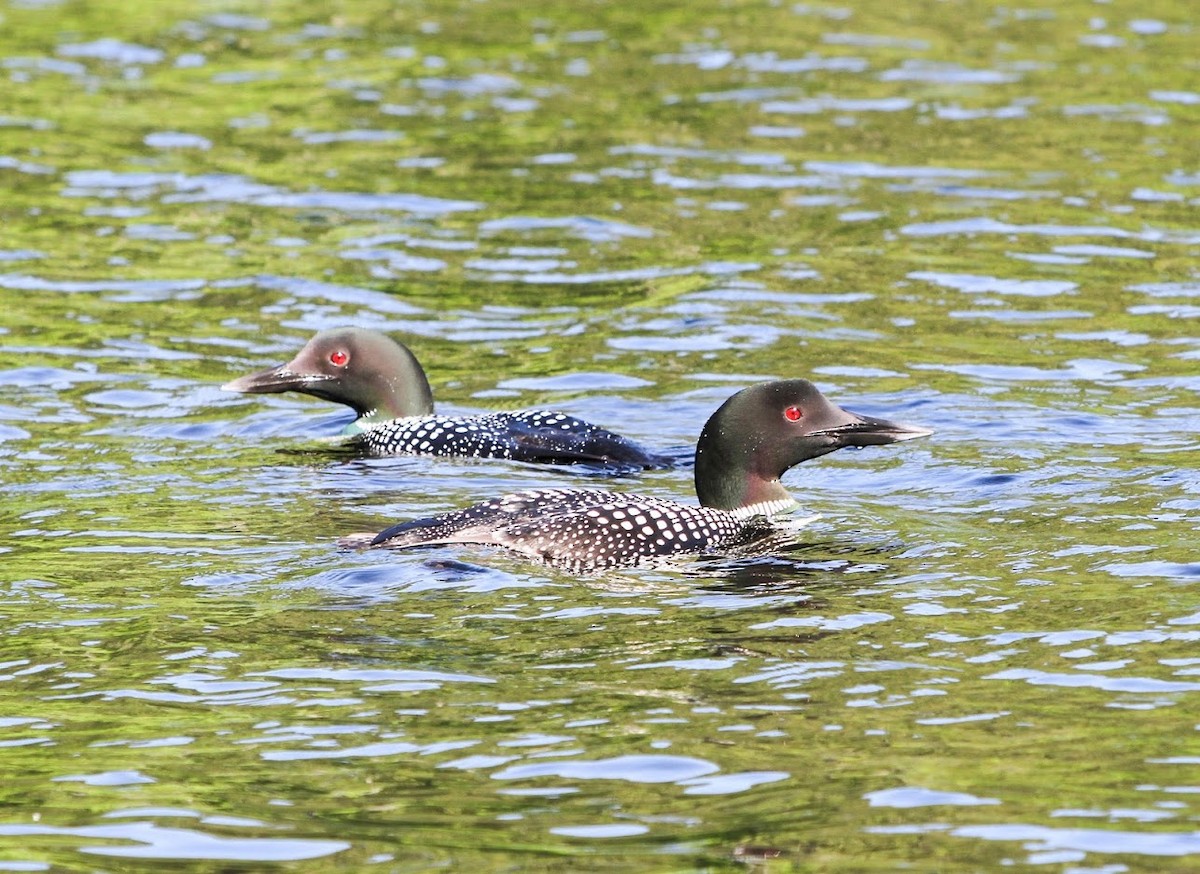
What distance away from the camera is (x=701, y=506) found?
829 centimetres

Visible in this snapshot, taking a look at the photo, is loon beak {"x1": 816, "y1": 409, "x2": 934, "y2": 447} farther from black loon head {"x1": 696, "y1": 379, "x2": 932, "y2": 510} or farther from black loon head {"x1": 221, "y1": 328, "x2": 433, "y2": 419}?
black loon head {"x1": 221, "y1": 328, "x2": 433, "y2": 419}

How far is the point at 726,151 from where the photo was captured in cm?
1498

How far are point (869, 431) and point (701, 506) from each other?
0.73 meters

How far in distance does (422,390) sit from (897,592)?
3.92 m

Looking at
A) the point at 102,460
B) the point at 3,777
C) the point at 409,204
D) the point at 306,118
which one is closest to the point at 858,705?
the point at 3,777

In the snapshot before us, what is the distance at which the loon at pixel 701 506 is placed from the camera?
7.37m

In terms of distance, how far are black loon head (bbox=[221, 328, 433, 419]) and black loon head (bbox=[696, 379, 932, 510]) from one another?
2.39 m

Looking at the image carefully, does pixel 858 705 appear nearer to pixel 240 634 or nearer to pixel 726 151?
pixel 240 634

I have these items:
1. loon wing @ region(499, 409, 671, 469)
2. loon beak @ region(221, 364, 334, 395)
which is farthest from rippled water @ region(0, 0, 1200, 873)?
loon beak @ region(221, 364, 334, 395)

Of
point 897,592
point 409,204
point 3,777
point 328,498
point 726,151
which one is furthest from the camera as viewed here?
point 726,151

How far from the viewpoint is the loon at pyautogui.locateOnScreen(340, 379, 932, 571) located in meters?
7.37

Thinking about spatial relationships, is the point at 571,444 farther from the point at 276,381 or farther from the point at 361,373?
the point at 276,381

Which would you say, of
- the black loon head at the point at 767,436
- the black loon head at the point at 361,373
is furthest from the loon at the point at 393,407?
the black loon head at the point at 767,436

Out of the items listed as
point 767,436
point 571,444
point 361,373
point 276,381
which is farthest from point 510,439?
point 767,436
